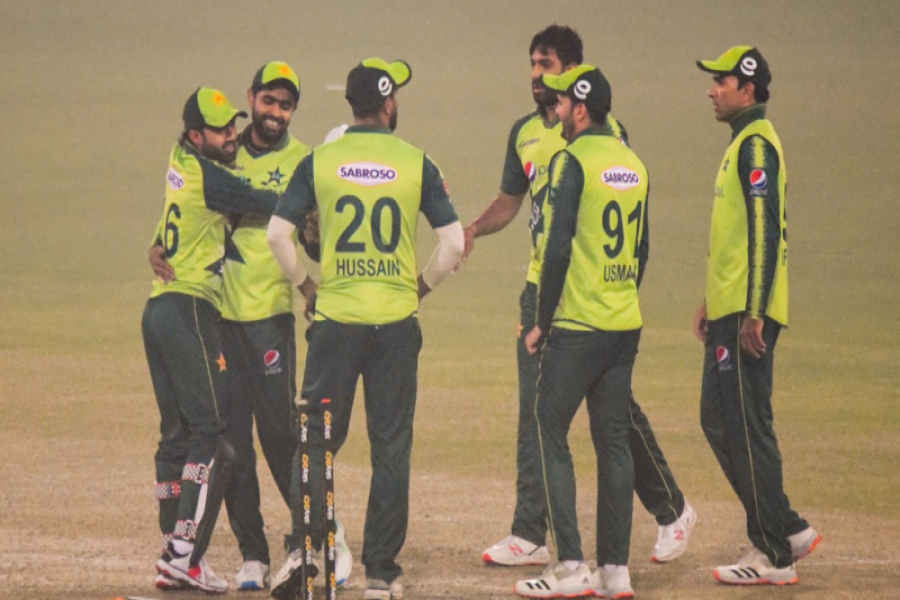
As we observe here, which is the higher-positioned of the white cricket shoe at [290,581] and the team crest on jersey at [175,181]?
the team crest on jersey at [175,181]

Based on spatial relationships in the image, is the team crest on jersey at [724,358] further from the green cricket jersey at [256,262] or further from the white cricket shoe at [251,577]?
the white cricket shoe at [251,577]

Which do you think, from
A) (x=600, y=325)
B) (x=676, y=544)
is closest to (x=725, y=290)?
(x=600, y=325)

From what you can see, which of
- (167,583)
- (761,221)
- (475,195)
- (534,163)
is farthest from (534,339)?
(475,195)

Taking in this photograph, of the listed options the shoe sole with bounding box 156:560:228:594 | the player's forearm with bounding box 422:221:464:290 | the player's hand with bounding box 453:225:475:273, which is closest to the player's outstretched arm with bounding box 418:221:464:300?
the player's forearm with bounding box 422:221:464:290

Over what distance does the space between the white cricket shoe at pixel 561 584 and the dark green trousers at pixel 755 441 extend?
0.73 m

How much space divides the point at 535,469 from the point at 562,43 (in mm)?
1838

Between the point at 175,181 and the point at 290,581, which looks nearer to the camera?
the point at 290,581

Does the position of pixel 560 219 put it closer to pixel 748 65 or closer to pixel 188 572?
pixel 748 65

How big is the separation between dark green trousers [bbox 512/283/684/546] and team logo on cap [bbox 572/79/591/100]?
98cm

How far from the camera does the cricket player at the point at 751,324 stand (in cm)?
591

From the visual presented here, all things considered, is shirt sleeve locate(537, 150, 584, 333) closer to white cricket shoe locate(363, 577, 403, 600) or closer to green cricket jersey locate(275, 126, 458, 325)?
green cricket jersey locate(275, 126, 458, 325)

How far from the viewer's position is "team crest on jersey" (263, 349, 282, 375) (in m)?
6.02

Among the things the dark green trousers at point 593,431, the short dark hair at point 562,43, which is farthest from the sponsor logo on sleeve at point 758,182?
the short dark hair at point 562,43

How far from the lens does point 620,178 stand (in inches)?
222
